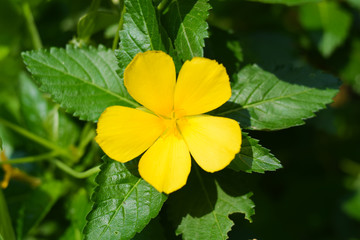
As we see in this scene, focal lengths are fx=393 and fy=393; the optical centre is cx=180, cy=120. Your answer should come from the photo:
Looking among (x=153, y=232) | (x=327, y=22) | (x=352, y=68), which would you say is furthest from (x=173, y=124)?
(x=352, y=68)

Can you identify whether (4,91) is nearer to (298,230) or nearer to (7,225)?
(7,225)

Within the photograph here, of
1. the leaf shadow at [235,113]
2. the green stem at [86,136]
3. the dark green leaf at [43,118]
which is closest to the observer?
the leaf shadow at [235,113]

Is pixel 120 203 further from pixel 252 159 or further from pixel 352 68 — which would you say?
pixel 352 68

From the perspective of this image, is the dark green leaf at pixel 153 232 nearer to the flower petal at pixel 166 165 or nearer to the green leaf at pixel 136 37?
the flower petal at pixel 166 165

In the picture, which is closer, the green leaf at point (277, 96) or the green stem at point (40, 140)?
the green leaf at point (277, 96)

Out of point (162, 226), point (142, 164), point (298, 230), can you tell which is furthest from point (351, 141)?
point (142, 164)

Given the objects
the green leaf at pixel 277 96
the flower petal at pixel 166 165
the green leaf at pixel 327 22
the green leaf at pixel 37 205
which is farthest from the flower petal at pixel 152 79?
the green leaf at pixel 327 22

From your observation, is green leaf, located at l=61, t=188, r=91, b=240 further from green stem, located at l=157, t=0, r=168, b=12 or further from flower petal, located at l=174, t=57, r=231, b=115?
green stem, located at l=157, t=0, r=168, b=12

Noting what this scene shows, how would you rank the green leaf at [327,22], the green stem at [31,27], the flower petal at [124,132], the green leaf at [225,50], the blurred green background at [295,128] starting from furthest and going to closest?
the green leaf at [327,22]
the blurred green background at [295,128]
the green stem at [31,27]
the green leaf at [225,50]
the flower petal at [124,132]
